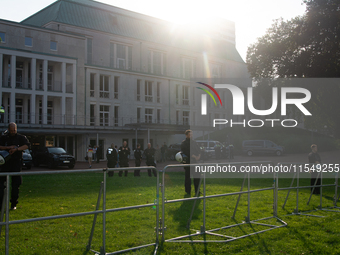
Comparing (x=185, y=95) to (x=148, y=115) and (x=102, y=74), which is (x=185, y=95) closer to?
(x=148, y=115)

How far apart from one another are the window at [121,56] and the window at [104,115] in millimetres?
6098

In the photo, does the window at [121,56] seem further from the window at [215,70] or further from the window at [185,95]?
the window at [215,70]

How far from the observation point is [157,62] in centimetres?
5147

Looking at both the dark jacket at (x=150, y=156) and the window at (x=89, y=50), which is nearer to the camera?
the dark jacket at (x=150, y=156)

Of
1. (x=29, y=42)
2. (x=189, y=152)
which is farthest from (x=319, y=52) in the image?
(x=29, y=42)

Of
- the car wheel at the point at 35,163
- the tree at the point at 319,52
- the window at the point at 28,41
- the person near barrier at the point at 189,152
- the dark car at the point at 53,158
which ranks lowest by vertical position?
the car wheel at the point at 35,163

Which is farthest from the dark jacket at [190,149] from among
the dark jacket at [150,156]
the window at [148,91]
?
the window at [148,91]

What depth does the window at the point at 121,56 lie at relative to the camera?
46.8 m

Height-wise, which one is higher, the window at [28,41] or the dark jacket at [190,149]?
the window at [28,41]

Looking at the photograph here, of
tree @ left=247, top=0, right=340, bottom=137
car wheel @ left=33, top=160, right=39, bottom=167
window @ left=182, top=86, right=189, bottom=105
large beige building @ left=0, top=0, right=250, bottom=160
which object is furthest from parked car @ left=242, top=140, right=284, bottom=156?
car wheel @ left=33, top=160, right=39, bottom=167

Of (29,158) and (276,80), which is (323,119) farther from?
(29,158)

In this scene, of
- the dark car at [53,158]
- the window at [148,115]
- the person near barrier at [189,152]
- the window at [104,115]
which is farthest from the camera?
the window at [148,115]

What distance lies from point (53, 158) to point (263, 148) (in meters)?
27.1

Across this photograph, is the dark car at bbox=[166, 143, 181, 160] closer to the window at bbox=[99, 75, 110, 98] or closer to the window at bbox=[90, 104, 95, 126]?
the window at bbox=[90, 104, 95, 126]
